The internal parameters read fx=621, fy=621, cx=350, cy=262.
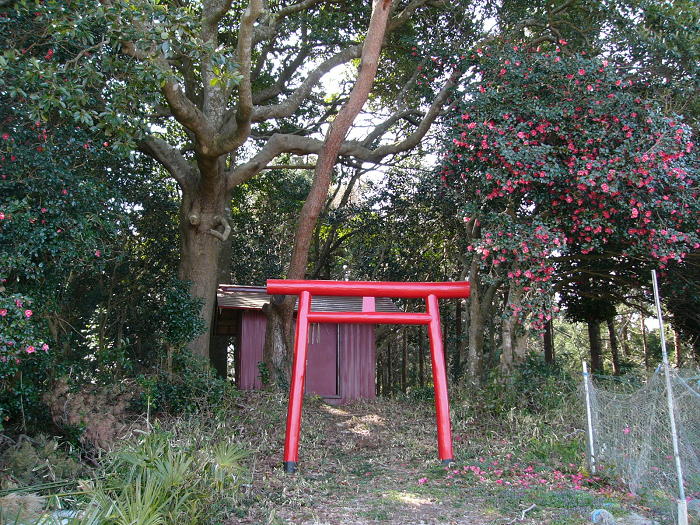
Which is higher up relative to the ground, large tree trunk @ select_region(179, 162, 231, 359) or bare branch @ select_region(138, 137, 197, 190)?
bare branch @ select_region(138, 137, 197, 190)

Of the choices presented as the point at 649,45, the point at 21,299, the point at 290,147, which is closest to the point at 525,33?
the point at 649,45

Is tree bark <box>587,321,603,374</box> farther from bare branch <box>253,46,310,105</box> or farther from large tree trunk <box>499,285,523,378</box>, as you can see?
bare branch <box>253,46,310,105</box>

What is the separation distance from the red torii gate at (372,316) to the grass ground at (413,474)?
2.14 feet

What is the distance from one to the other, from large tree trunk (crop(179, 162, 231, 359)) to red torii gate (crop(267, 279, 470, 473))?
3998 mm

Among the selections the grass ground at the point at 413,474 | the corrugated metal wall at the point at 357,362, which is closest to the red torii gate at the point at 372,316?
the grass ground at the point at 413,474

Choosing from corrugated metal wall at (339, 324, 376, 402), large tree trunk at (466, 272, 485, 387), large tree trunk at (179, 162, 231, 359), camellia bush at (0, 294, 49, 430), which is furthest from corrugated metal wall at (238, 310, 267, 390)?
camellia bush at (0, 294, 49, 430)

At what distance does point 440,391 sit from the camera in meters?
8.88

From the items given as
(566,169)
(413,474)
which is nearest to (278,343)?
(413,474)

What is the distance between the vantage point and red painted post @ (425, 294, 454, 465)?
8.68m

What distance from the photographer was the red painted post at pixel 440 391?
868 cm

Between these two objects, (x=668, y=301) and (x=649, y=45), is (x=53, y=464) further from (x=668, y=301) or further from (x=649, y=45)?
(x=668, y=301)

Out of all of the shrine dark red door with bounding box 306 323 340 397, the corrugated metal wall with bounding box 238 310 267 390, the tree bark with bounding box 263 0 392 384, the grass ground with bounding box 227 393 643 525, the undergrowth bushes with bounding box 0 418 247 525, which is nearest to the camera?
the undergrowth bushes with bounding box 0 418 247 525

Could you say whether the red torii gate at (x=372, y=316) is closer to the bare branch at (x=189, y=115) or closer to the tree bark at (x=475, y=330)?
the bare branch at (x=189, y=115)

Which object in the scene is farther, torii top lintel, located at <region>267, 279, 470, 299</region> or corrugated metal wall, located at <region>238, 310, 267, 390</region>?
corrugated metal wall, located at <region>238, 310, 267, 390</region>
